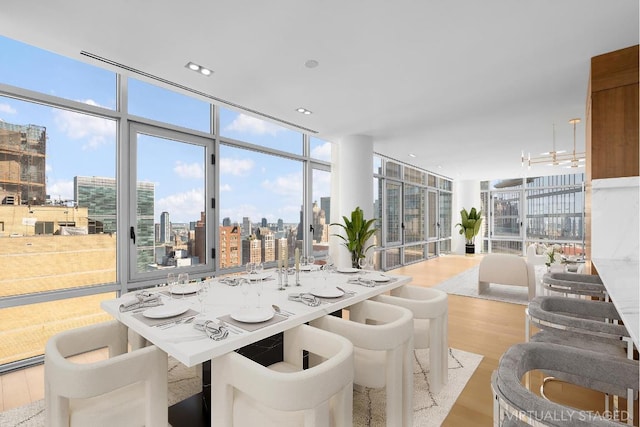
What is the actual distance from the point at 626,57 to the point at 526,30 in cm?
95

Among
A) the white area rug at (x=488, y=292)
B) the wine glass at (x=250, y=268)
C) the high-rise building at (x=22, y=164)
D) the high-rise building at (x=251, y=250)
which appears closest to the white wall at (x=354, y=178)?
the high-rise building at (x=251, y=250)

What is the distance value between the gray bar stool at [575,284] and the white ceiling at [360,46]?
185 cm

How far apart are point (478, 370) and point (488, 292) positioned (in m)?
2.97

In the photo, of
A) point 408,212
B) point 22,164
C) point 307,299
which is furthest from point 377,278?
point 408,212

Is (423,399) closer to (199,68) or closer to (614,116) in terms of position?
(614,116)

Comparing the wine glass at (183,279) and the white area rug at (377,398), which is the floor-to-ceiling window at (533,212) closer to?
the white area rug at (377,398)

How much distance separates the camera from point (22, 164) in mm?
2699

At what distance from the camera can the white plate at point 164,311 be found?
1.67m

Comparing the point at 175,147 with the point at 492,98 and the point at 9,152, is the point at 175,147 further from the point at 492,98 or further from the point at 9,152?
the point at 492,98

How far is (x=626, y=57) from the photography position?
253cm

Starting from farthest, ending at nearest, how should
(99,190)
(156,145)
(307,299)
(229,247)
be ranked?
(229,247)
(156,145)
(99,190)
(307,299)

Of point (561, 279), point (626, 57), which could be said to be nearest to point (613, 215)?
point (561, 279)

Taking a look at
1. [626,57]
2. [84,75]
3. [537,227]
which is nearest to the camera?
[626,57]

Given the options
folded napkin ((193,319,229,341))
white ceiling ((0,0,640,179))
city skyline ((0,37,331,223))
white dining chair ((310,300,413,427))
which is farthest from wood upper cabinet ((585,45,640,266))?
city skyline ((0,37,331,223))
